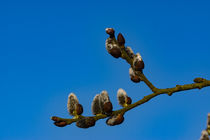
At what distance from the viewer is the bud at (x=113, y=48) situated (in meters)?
2.72

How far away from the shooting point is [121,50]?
9.03 feet

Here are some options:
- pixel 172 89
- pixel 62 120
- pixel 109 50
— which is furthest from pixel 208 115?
pixel 62 120

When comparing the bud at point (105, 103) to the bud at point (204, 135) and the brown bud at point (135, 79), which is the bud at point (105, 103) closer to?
the brown bud at point (135, 79)

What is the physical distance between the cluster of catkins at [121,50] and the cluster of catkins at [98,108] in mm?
216

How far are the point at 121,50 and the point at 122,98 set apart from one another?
439 mm

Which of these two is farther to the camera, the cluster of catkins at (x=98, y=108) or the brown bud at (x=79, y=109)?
the brown bud at (x=79, y=109)

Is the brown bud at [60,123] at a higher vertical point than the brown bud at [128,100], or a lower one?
lower

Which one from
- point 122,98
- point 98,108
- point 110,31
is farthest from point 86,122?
point 110,31

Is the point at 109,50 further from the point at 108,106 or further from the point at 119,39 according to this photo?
the point at 108,106

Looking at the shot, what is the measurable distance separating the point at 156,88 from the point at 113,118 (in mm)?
452

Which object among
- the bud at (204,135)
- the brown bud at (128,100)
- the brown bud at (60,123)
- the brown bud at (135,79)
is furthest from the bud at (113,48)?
the bud at (204,135)

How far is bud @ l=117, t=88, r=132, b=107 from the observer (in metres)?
2.77

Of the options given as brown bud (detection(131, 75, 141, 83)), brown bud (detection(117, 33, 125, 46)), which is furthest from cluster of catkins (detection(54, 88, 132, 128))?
brown bud (detection(117, 33, 125, 46))

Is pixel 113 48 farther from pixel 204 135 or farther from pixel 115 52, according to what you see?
pixel 204 135
